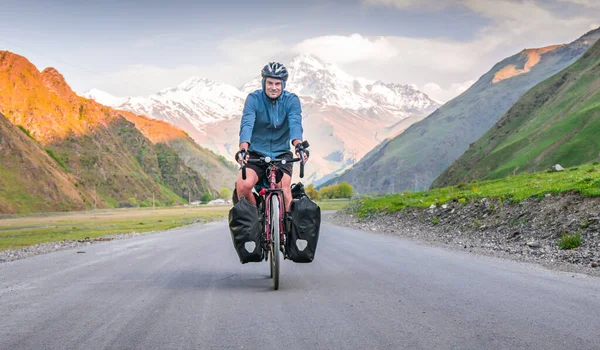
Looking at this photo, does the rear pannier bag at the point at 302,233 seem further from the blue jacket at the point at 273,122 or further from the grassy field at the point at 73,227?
the grassy field at the point at 73,227

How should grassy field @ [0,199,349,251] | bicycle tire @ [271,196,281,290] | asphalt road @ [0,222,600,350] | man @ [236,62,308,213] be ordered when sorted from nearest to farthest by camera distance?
asphalt road @ [0,222,600,350] < bicycle tire @ [271,196,281,290] < man @ [236,62,308,213] < grassy field @ [0,199,349,251]

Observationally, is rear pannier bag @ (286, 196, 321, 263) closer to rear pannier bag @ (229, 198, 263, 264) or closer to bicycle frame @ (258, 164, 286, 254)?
bicycle frame @ (258, 164, 286, 254)

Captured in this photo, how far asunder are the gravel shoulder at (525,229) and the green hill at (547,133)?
24.1m

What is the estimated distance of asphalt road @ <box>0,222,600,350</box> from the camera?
5.40 metres

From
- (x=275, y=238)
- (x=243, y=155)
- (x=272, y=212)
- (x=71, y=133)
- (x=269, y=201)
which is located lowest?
(x=275, y=238)

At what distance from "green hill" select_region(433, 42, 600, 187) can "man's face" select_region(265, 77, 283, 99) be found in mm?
38252

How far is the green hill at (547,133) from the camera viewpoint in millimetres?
46531

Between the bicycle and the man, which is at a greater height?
the man

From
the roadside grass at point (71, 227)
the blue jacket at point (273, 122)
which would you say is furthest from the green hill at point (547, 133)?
the blue jacket at point (273, 122)

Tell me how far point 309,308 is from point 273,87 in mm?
3684

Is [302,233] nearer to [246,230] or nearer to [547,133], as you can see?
[246,230]

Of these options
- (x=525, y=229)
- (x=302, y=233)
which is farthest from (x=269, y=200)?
(x=525, y=229)

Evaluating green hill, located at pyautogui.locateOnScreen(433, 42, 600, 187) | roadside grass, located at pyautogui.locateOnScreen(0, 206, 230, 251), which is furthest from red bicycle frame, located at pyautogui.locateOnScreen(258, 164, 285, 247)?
green hill, located at pyautogui.locateOnScreen(433, 42, 600, 187)

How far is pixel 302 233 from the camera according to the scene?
882cm
